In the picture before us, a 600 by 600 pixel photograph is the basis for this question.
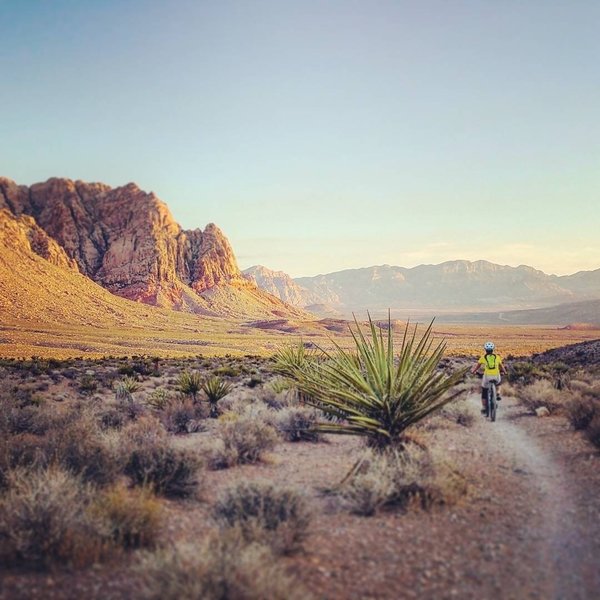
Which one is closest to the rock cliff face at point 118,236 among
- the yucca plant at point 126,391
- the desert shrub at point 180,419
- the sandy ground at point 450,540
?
the yucca plant at point 126,391

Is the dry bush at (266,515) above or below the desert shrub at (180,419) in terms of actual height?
above

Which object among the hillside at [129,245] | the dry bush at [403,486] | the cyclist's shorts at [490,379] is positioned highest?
the hillside at [129,245]

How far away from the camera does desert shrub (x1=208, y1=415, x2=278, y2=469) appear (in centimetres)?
731

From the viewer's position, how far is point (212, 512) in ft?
17.5

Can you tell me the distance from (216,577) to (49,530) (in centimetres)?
190

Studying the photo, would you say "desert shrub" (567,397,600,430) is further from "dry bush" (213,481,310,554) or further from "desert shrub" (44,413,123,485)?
"desert shrub" (44,413,123,485)

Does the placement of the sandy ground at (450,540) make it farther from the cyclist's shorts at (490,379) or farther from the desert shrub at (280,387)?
the desert shrub at (280,387)

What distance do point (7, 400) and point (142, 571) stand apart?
35.5 ft

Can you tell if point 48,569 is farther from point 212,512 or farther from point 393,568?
point 393,568

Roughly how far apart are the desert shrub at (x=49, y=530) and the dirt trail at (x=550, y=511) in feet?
11.8

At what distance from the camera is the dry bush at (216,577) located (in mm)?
→ 3346

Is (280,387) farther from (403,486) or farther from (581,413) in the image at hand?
(403,486)

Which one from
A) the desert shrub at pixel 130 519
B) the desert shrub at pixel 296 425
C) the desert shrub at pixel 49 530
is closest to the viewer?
the desert shrub at pixel 49 530

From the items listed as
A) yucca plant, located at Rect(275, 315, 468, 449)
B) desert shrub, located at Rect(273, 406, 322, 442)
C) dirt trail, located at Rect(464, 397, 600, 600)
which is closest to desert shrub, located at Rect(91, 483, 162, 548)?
yucca plant, located at Rect(275, 315, 468, 449)
